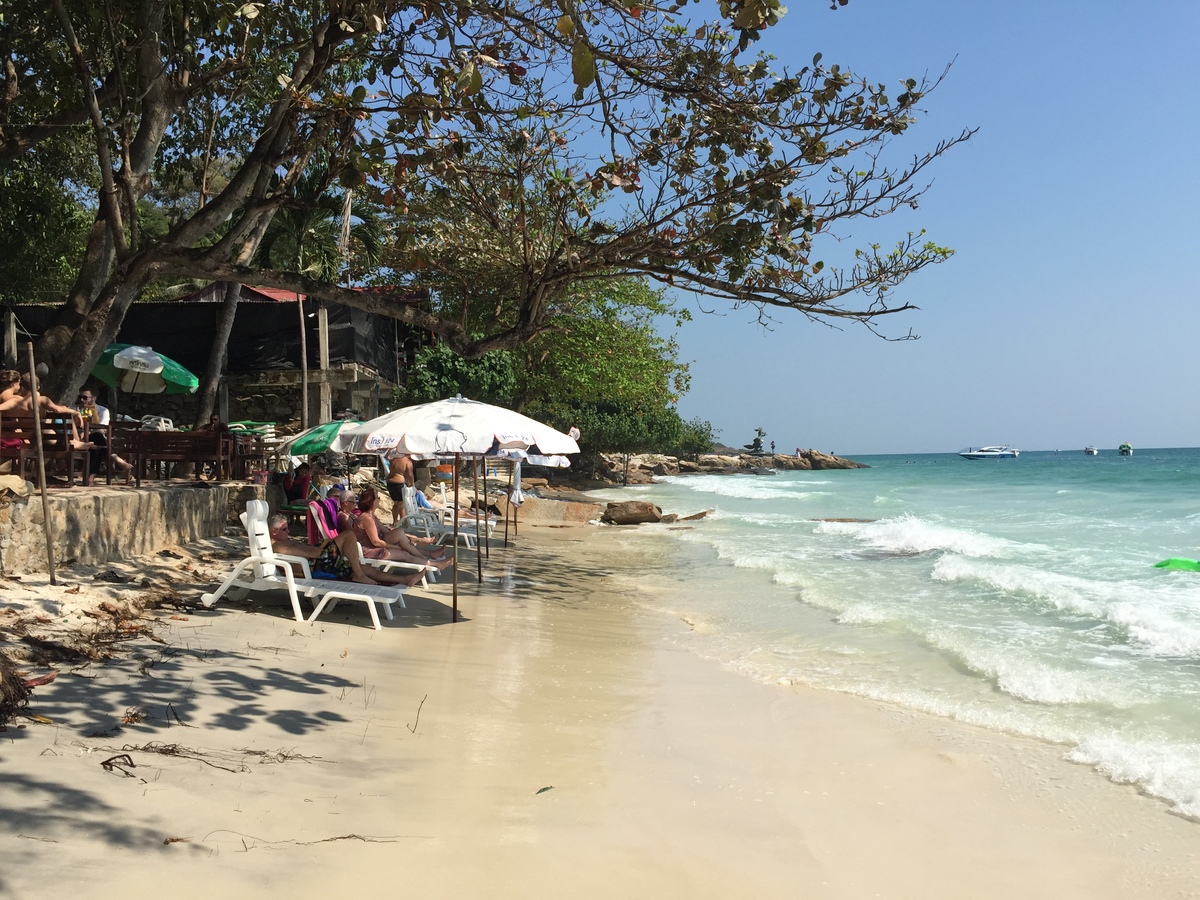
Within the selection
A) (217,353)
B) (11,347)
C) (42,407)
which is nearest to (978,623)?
(42,407)

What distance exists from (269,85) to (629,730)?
27.7ft

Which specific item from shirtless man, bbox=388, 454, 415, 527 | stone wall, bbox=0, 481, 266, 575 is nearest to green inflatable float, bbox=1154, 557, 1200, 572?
shirtless man, bbox=388, 454, 415, 527

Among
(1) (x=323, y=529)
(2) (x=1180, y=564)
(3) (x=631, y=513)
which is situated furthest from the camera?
(3) (x=631, y=513)

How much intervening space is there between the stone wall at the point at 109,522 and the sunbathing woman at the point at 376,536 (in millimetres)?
2164

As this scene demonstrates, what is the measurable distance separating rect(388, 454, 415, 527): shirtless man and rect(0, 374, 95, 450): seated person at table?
5048 mm

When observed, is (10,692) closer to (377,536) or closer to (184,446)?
(377,536)

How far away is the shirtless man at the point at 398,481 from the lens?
572 inches

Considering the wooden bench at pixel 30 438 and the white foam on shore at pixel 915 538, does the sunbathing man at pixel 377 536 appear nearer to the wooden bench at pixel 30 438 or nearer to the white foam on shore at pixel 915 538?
the wooden bench at pixel 30 438

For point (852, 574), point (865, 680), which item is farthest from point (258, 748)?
point (852, 574)

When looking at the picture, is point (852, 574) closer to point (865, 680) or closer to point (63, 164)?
point (865, 680)

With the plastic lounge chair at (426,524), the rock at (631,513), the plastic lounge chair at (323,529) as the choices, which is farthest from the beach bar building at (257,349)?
the plastic lounge chair at (323,529)

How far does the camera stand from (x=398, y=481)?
571 inches

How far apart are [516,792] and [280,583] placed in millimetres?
3978

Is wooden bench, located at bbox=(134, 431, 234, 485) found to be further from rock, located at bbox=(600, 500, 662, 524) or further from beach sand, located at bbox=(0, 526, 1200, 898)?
rock, located at bbox=(600, 500, 662, 524)
